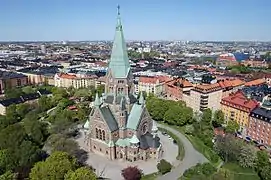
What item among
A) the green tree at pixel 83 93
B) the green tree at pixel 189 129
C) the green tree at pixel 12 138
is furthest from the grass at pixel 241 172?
the green tree at pixel 83 93

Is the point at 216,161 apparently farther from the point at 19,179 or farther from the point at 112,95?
the point at 19,179

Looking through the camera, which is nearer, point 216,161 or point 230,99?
point 216,161

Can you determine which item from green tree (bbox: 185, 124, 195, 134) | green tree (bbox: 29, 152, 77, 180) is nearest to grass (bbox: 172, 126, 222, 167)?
green tree (bbox: 185, 124, 195, 134)

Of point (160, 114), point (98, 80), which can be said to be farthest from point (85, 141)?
point (98, 80)

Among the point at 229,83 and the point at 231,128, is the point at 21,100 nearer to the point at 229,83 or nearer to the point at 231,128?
the point at 231,128

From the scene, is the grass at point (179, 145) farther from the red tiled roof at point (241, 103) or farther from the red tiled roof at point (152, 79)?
the red tiled roof at point (152, 79)

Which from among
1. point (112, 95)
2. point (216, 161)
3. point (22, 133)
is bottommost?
point (216, 161)
